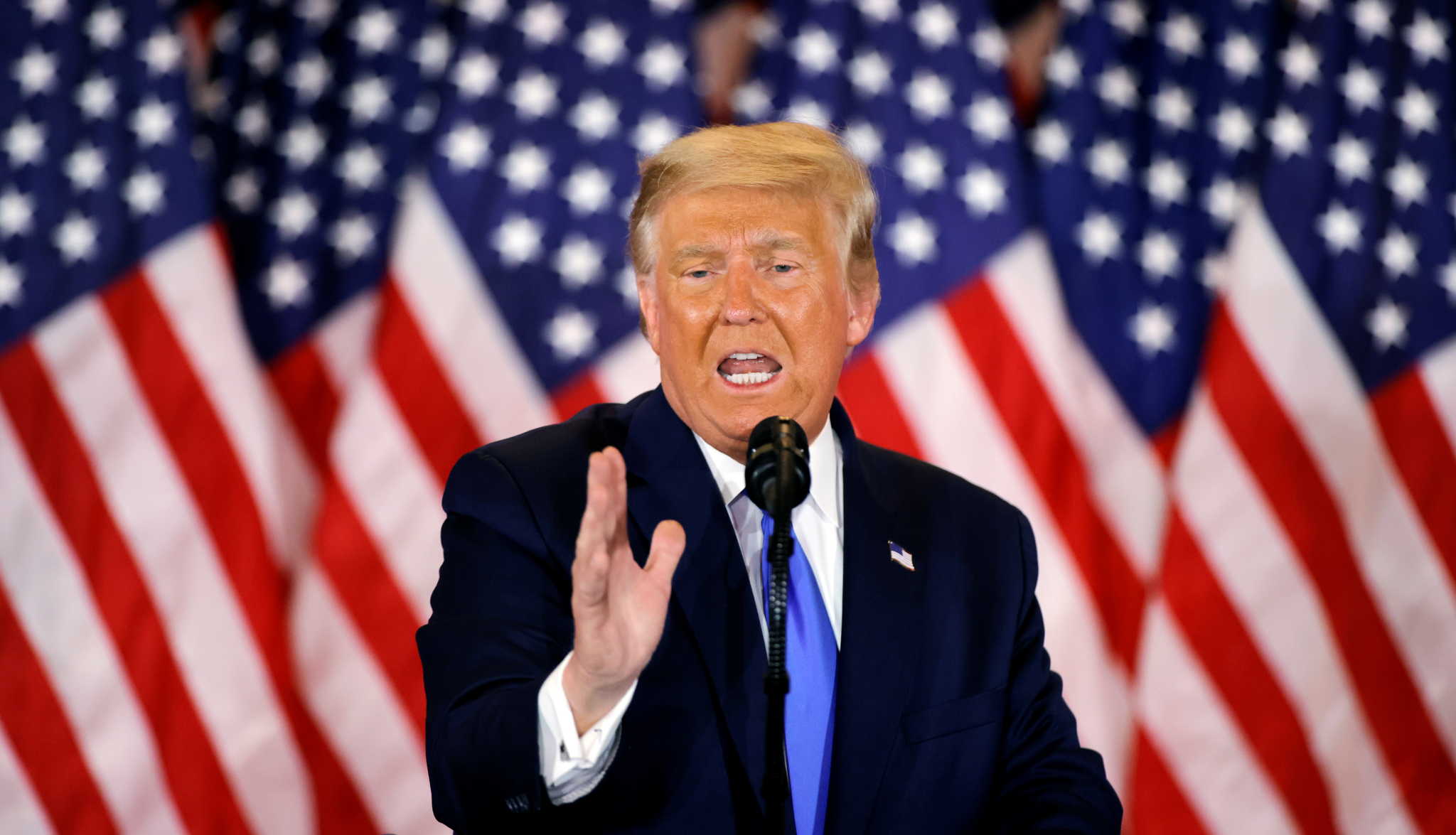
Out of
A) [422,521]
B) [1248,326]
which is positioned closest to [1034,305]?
[1248,326]

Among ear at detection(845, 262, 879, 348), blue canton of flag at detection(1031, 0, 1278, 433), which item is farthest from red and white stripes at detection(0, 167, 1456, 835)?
ear at detection(845, 262, 879, 348)

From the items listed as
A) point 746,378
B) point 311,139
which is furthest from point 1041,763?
point 311,139

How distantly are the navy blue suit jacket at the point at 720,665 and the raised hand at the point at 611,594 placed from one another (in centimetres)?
10

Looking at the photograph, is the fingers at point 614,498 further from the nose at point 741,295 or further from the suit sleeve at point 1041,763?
the suit sleeve at point 1041,763

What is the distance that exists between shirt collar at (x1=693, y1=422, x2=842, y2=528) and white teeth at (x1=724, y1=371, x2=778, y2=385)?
9 cm

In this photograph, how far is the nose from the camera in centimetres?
160

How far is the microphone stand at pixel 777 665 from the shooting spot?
118 cm

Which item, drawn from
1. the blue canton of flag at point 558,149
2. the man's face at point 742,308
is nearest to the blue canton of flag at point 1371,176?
the blue canton of flag at point 558,149

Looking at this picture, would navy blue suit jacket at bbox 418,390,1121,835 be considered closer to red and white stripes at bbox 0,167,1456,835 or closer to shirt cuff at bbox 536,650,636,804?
shirt cuff at bbox 536,650,636,804

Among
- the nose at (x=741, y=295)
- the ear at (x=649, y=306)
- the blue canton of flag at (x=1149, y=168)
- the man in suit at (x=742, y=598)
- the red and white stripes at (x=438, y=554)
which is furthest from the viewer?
the blue canton of flag at (x=1149, y=168)

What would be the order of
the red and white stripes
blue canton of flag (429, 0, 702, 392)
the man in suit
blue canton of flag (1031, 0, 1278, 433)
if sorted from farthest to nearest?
blue canton of flag (1031, 0, 1278, 433) → blue canton of flag (429, 0, 702, 392) → the red and white stripes → the man in suit

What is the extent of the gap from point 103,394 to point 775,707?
2.60 m

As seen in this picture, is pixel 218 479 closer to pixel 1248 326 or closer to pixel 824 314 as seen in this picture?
pixel 824 314

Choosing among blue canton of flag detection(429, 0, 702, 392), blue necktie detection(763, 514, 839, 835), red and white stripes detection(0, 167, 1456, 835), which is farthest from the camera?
blue canton of flag detection(429, 0, 702, 392)
